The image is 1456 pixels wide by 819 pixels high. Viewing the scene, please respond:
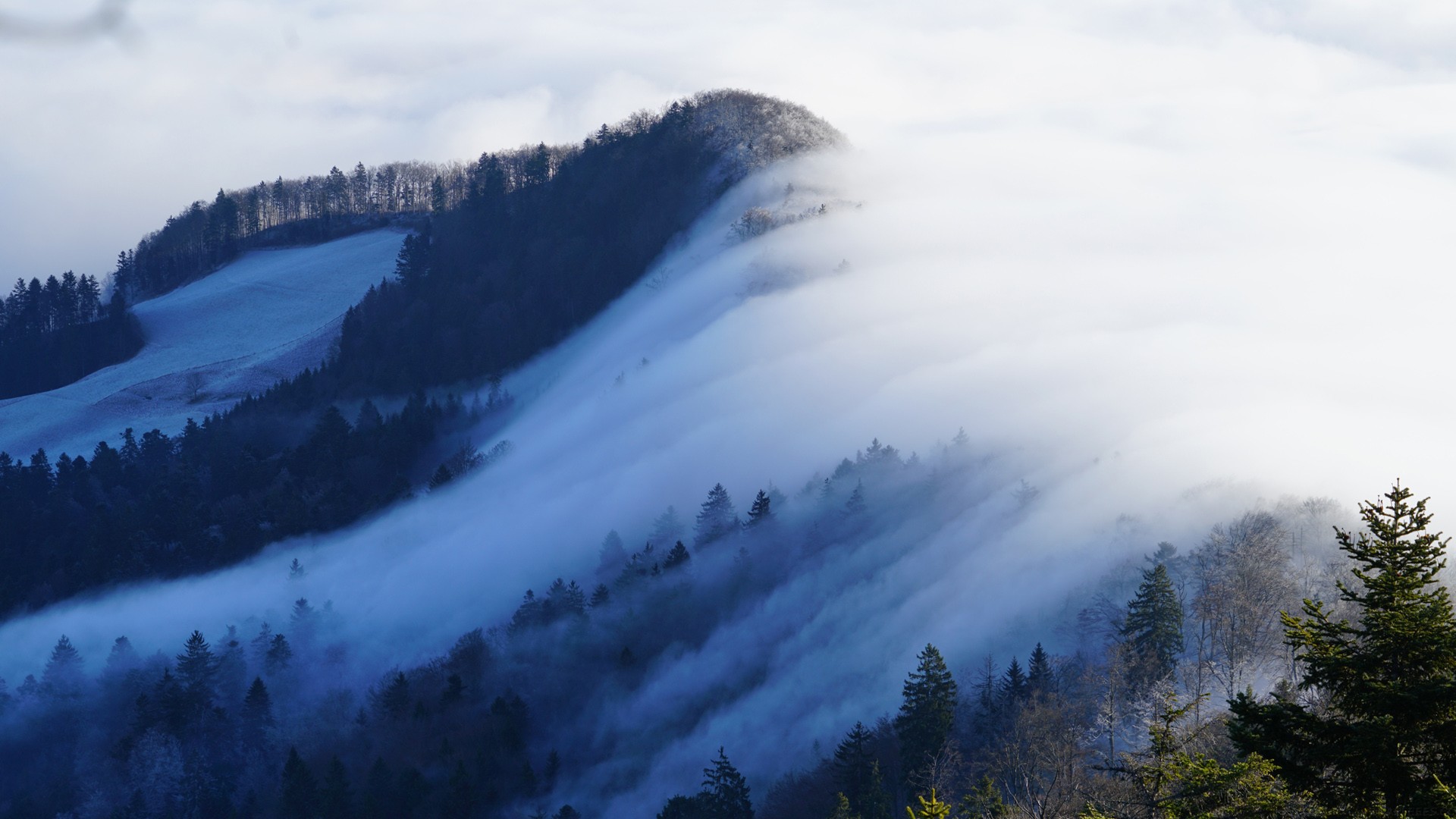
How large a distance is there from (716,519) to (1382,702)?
3912 inches

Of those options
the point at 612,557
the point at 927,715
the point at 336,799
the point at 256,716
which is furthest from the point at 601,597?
the point at 927,715

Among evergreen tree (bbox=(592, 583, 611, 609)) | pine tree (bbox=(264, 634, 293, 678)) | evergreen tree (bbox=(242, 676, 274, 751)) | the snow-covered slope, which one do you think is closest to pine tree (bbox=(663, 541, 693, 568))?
evergreen tree (bbox=(592, 583, 611, 609))

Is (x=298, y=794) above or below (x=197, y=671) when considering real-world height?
below

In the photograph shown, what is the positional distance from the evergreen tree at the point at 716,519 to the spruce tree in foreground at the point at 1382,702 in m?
95.8

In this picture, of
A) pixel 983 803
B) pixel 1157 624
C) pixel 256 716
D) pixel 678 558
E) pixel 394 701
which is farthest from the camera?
pixel 678 558

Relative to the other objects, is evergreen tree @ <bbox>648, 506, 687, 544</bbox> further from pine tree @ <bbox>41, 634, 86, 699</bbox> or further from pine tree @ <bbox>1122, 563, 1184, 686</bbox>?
pine tree @ <bbox>1122, 563, 1184, 686</bbox>

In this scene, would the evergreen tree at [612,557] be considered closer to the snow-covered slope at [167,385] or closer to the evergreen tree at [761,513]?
the evergreen tree at [761,513]

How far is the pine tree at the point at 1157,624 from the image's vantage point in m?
66.2

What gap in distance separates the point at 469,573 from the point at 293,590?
1759 cm

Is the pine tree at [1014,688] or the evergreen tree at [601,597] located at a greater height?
the pine tree at [1014,688]

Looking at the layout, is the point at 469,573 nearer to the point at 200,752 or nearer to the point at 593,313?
the point at 200,752

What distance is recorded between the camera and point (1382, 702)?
773 inches

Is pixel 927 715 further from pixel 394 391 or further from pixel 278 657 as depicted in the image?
pixel 394 391

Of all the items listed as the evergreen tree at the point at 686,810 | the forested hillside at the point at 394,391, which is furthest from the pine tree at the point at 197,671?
the evergreen tree at the point at 686,810
